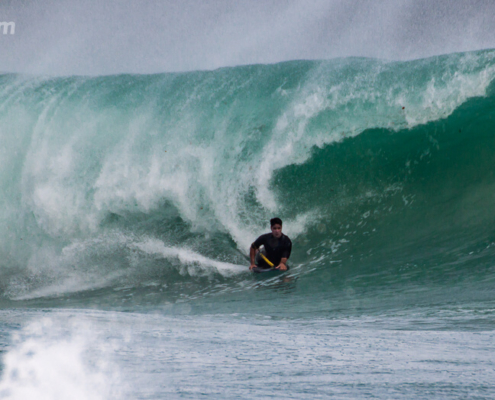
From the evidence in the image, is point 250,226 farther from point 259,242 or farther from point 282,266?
point 282,266

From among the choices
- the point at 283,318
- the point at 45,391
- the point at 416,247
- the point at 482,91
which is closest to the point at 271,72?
the point at 482,91

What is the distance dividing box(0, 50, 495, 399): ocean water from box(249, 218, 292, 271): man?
23 cm

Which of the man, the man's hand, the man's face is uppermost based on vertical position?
the man's face

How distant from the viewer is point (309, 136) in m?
7.72

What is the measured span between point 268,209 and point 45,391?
5.53 m

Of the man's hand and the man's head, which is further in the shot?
the man's hand

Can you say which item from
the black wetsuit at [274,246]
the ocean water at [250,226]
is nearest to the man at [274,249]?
the black wetsuit at [274,246]

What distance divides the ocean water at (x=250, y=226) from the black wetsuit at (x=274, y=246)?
0.30 metres

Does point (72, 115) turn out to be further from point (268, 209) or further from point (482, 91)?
point (482, 91)

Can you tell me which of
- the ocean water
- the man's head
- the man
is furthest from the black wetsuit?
the ocean water

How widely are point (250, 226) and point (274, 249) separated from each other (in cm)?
127

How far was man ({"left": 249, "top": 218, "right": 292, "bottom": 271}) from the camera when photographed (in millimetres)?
5566

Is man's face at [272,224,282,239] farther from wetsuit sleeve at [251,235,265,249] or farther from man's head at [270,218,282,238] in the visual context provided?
wetsuit sleeve at [251,235,265,249]

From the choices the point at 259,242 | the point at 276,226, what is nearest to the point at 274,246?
the point at 259,242
